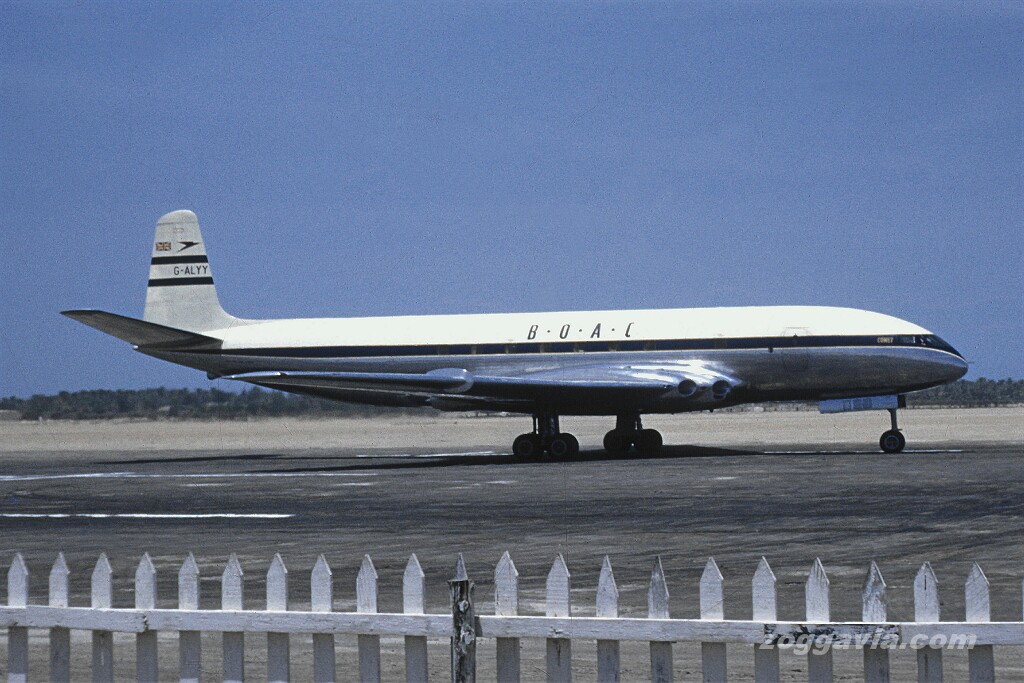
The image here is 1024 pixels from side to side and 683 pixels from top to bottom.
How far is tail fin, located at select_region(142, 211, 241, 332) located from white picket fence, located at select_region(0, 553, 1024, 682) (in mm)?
34123

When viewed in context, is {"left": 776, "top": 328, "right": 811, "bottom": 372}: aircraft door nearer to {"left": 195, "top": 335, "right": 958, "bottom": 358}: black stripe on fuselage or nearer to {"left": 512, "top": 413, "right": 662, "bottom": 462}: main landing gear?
{"left": 195, "top": 335, "right": 958, "bottom": 358}: black stripe on fuselage

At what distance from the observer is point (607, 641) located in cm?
544

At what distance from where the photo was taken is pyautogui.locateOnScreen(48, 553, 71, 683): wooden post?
6.09m

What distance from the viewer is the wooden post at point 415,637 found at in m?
5.56

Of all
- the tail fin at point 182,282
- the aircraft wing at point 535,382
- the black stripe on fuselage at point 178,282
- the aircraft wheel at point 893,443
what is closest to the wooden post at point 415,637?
the aircraft wing at point 535,382

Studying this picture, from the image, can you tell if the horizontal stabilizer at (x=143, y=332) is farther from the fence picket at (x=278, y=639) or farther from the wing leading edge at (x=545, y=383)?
the fence picket at (x=278, y=639)

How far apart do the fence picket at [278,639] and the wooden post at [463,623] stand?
0.84m

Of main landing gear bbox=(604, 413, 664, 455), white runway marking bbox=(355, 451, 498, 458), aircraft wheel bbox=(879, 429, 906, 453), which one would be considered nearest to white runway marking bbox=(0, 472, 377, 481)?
white runway marking bbox=(355, 451, 498, 458)

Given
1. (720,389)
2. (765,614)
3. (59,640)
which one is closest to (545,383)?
(720,389)

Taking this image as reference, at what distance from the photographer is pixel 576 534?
612 inches

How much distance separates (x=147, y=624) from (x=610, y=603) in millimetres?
2239

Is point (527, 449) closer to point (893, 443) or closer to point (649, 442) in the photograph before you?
point (649, 442)

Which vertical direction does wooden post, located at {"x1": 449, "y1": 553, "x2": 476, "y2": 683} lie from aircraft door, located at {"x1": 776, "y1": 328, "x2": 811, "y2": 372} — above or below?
below

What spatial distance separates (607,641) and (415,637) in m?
0.87
